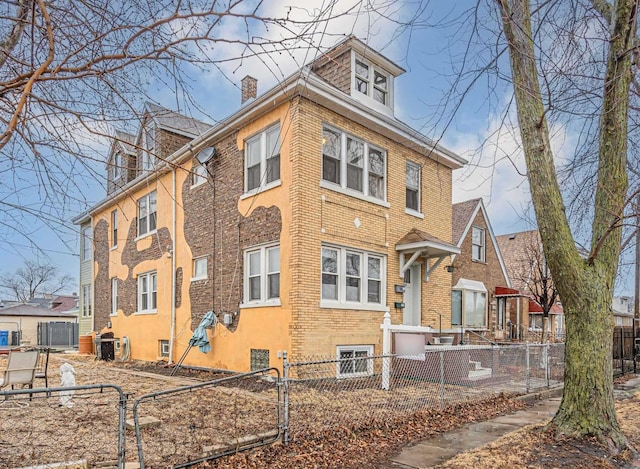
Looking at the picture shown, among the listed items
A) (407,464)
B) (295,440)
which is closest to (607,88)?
(407,464)

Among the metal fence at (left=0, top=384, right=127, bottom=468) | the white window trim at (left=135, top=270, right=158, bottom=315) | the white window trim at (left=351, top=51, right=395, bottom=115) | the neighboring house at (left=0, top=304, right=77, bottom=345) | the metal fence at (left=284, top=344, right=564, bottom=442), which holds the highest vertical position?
the white window trim at (left=351, top=51, right=395, bottom=115)

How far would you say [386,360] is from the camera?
11.2m

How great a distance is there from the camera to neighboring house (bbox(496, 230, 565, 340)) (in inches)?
869

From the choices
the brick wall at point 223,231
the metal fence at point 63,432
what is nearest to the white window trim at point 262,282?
the brick wall at point 223,231

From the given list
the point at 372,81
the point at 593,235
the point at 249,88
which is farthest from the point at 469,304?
the point at 593,235

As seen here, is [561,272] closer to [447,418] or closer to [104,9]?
[447,418]

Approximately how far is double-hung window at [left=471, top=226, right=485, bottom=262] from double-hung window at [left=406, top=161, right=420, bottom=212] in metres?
6.29

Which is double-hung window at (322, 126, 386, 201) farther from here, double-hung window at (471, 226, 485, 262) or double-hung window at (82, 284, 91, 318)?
double-hung window at (82, 284, 91, 318)

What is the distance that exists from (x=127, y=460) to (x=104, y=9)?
455cm

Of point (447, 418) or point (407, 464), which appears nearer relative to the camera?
point (407, 464)

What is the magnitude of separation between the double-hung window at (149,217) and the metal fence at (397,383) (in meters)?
9.12

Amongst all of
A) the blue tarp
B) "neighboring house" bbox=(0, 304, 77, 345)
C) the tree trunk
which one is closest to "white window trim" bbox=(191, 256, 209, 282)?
the blue tarp

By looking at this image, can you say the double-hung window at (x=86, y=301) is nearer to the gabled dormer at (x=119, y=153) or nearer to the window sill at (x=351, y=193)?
the window sill at (x=351, y=193)

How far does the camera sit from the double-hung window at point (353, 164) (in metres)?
12.7
